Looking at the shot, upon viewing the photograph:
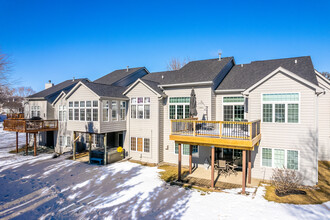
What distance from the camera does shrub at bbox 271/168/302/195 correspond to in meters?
9.80

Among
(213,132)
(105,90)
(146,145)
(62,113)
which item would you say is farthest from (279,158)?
(62,113)

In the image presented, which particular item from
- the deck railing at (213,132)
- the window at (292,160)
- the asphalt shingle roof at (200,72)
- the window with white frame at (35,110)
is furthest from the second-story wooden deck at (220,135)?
the window with white frame at (35,110)

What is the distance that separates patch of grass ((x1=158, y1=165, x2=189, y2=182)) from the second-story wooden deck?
248 cm

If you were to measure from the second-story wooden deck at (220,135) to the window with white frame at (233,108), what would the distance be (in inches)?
81.2

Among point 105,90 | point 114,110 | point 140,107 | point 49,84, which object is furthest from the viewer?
point 49,84

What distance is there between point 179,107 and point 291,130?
300 inches

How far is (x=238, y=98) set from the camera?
46.0ft

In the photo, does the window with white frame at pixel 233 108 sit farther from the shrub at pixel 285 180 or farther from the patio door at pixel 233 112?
the shrub at pixel 285 180

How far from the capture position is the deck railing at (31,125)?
1903 cm

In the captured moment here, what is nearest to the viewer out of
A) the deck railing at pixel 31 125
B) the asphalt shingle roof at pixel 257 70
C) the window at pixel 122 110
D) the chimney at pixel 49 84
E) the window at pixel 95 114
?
the asphalt shingle roof at pixel 257 70

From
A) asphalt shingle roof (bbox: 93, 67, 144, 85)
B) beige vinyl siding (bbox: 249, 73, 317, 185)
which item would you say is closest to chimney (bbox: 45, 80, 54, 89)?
asphalt shingle roof (bbox: 93, 67, 144, 85)

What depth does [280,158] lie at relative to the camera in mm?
11359

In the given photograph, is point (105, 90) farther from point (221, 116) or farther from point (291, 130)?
point (291, 130)

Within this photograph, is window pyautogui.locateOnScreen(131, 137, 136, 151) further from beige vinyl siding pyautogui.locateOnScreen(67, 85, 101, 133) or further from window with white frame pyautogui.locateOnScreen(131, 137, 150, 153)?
beige vinyl siding pyautogui.locateOnScreen(67, 85, 101, 133)
